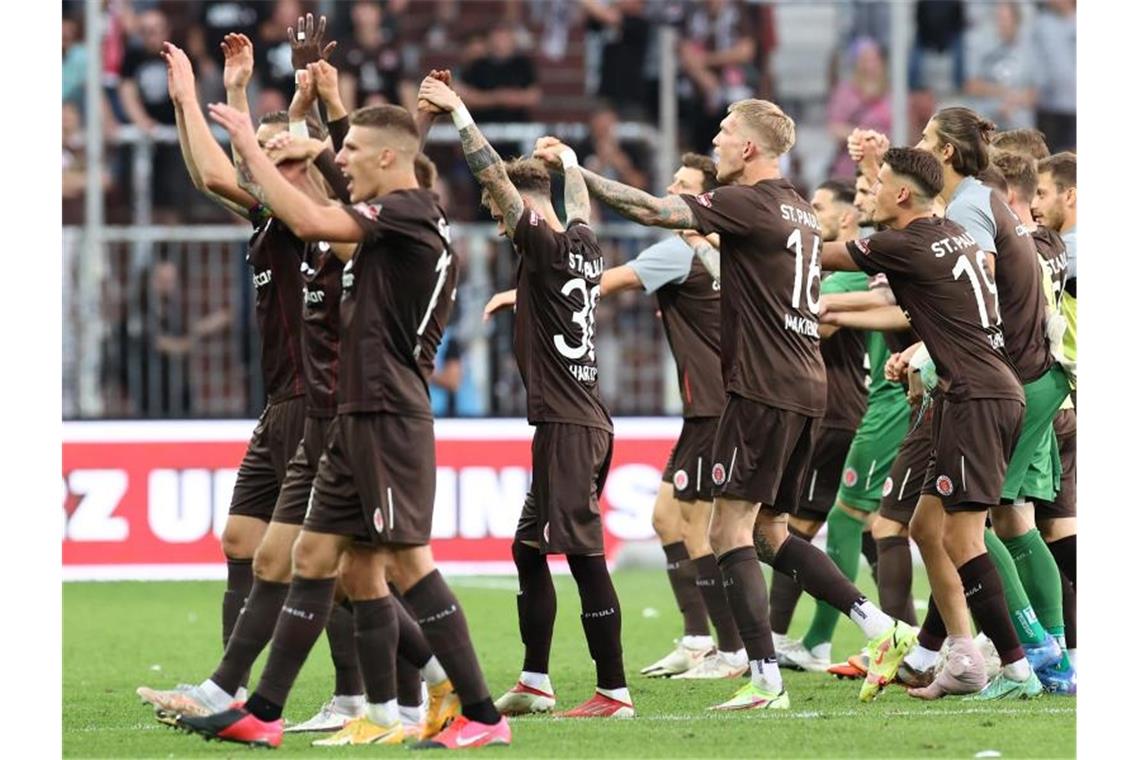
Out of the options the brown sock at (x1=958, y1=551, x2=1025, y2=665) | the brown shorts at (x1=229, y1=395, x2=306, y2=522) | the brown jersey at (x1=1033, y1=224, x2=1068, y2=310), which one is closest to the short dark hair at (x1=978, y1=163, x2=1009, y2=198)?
the brown jersey at (x1=1033, y1=224, x2=1068, y2=310)

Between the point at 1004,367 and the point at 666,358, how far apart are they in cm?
857

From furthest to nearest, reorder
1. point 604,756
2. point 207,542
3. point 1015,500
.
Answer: point 207,542 → point 1015,500 → point 604,756

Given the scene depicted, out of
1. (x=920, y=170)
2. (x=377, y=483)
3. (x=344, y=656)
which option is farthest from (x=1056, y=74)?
(x=377, y=483)

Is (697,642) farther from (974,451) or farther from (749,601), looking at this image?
(974,451)

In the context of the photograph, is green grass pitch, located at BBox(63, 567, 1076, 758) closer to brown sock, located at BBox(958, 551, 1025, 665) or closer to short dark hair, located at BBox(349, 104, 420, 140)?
brown sock, located at BBox(958, 551, 1025, 665)

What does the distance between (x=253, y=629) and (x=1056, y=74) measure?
13.9 metres

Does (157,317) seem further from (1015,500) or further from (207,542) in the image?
(1015,500)

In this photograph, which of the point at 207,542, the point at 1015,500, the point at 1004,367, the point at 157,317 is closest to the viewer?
the point at 1004,367

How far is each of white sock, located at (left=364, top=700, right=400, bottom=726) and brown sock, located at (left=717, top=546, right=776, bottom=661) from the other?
160cm

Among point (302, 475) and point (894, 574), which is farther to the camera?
point (894, 574)

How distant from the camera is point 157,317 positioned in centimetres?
1652

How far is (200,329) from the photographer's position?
1664 cm

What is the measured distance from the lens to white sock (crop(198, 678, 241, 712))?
7191 millimetres
